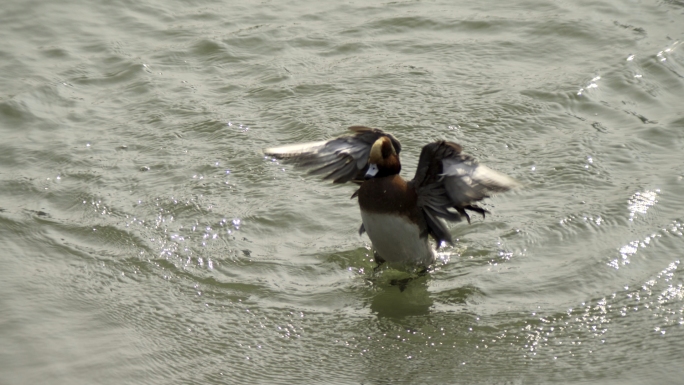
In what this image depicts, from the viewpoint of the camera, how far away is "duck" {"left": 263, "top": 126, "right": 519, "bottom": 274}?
5.51 metres

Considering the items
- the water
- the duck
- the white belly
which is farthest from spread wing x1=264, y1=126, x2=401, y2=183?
the water

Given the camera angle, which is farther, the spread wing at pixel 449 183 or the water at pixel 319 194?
the spread wing at pixel 449 183

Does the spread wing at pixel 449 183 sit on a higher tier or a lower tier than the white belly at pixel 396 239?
higher

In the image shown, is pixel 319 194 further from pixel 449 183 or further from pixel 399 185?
pixel 449 183

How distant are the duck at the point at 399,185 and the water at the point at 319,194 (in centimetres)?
31

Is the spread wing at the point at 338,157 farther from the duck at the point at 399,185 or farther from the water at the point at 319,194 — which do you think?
the water at the point at 319,194

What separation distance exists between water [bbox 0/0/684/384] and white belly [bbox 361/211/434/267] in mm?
171

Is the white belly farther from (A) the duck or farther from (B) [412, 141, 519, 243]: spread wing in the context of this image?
(B) [412, 141, 519, 243]: spread wing

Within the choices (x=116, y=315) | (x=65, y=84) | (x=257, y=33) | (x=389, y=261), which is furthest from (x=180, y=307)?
(x=257, y=33)

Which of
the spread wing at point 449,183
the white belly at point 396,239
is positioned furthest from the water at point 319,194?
the spread wing at point 449,183

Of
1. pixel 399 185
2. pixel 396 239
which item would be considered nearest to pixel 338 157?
pixel 399 185

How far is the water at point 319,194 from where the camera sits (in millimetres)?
5059

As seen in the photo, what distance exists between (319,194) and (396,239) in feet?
4.41

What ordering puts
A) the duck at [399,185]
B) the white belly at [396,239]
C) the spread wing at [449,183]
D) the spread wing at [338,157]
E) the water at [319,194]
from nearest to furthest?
the water at [319,194] < the spread wing at [449,183] < the duck at [399,185] < the white belly at [396,239] < the spread wing at [338,157]
